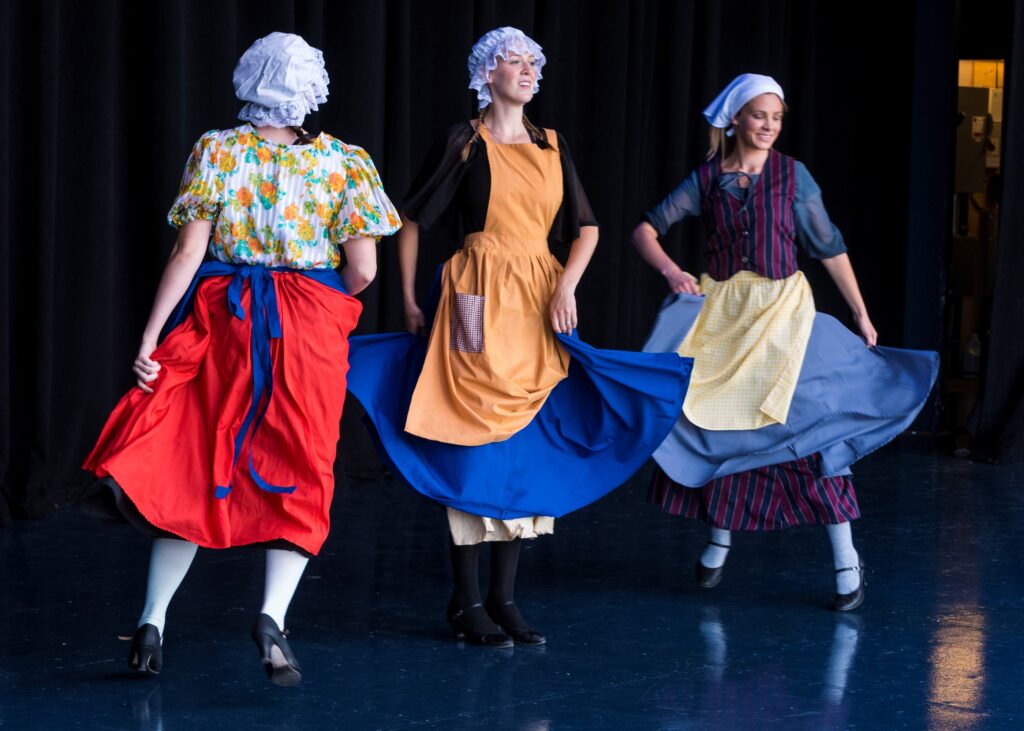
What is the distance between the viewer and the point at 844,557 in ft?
11.6

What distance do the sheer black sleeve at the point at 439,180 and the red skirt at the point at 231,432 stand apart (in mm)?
394

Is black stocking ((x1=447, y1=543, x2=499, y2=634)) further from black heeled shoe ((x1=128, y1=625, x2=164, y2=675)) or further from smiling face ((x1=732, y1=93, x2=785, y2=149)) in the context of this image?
smiling face ((x1=732, y1=93, x2=785, y2=149))

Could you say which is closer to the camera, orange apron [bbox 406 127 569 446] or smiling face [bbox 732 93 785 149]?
orange apron [bbox 406 127 569 446]

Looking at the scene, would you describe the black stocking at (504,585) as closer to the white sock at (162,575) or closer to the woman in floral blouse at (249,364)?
the woman in floral blouse at (249,364)

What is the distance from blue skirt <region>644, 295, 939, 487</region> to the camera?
350cm

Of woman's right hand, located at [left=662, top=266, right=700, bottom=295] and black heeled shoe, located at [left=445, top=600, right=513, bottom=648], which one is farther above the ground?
woman's right hand, located at [left=662, top=266, right=700, bottom=295]

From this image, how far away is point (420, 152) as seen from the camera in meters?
5.56

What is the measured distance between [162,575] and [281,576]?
0.74 feet

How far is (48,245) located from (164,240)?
46 cm

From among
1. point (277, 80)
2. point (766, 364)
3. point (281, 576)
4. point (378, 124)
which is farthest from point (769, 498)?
point (378, 124)

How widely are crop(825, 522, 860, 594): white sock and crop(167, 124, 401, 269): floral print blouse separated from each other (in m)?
1.38

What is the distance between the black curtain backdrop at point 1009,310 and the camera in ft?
19.6

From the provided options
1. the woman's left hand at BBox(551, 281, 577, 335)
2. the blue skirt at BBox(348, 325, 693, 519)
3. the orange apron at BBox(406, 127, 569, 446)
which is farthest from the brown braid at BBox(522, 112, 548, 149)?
the blue skirt at BBox(348, 325, 693, 519)

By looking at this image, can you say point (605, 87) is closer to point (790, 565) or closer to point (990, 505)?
point (990, 505)
